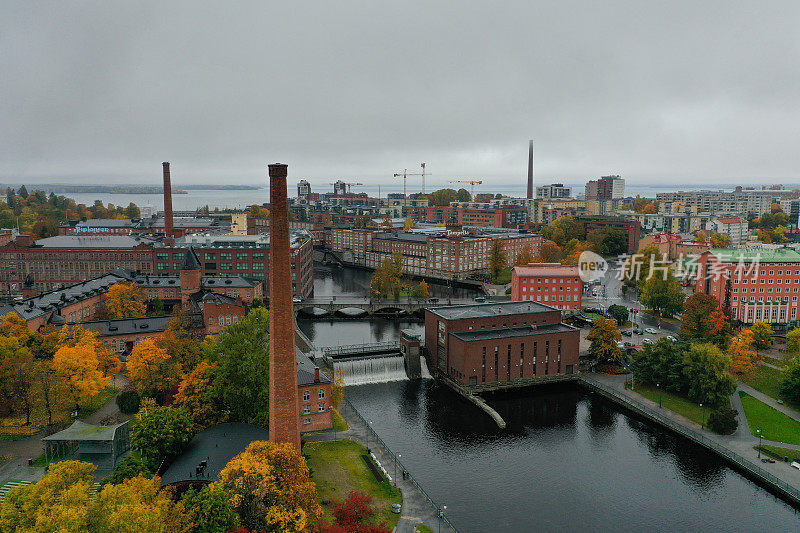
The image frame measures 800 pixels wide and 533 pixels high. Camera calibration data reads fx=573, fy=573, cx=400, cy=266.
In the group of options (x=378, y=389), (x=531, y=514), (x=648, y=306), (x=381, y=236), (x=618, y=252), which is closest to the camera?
(x=531, y=514)

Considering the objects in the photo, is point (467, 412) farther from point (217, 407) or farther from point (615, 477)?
point (217, 407)

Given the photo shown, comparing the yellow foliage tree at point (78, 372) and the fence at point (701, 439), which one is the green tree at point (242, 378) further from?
the fence at point (701, 439)

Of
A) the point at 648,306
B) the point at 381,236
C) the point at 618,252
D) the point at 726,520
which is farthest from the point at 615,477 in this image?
the point at 618,252

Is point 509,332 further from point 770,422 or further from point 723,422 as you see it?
point 770,422

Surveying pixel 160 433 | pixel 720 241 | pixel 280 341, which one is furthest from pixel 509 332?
pixel 720 241

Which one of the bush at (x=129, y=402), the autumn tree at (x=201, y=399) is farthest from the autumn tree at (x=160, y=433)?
the bush at (x=129, y=402)
